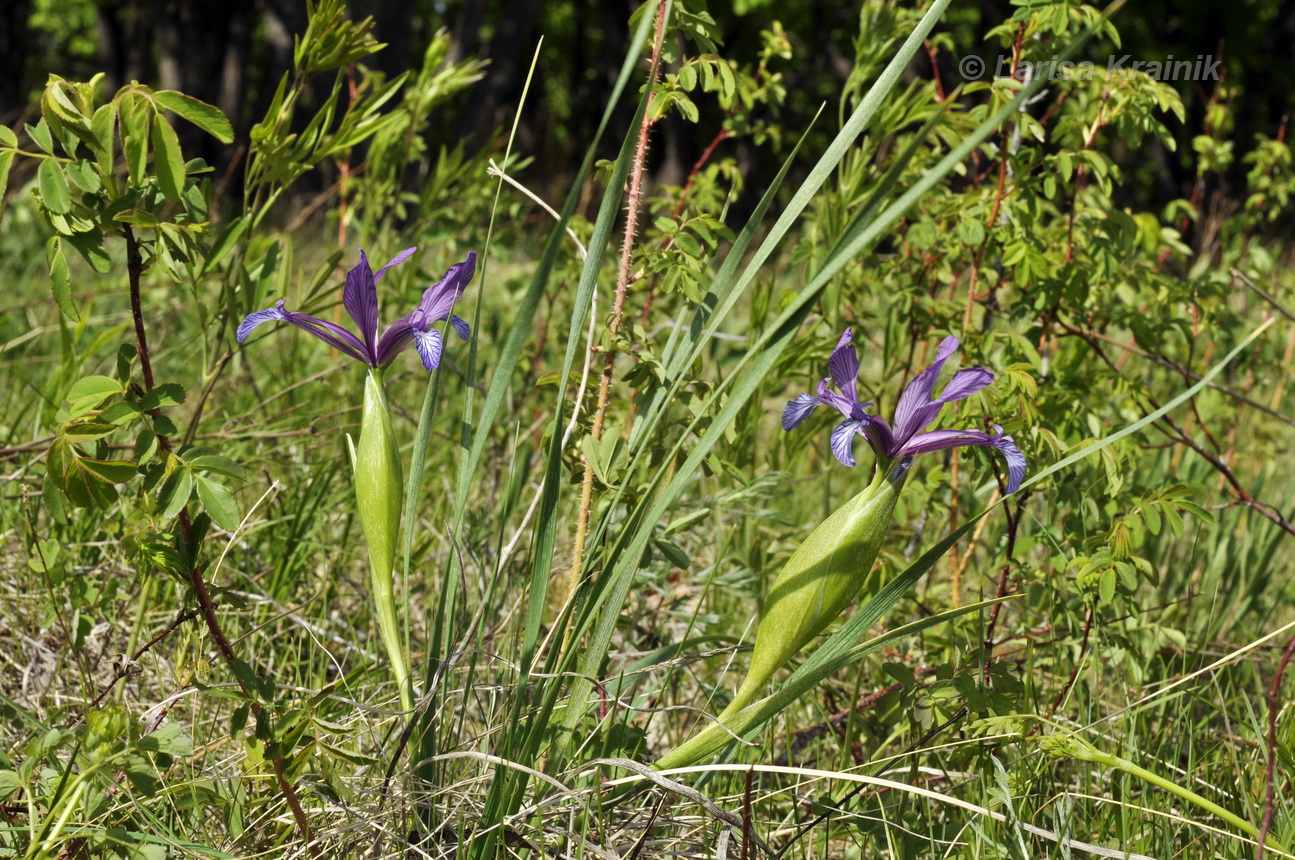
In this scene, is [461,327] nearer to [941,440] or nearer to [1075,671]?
[941,440]

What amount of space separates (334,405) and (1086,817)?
1729 mm

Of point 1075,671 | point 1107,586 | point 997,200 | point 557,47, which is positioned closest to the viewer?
point 1107,586

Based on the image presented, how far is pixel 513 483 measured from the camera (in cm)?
118

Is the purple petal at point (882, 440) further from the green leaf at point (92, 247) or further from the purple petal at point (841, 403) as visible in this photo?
the green leaf at point (92, 247)

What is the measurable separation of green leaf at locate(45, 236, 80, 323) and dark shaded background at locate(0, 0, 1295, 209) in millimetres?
5217

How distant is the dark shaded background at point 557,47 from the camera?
898 centimetres

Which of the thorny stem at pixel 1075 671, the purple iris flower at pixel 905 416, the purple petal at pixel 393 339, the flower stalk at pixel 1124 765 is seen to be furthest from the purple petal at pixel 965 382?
the purple petal at pixel 393 339

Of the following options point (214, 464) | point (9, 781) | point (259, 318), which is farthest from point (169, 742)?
point (259, 318)

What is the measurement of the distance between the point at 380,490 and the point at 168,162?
414mm

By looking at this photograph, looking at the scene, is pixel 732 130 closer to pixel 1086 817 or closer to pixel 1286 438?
pixel 1086 817

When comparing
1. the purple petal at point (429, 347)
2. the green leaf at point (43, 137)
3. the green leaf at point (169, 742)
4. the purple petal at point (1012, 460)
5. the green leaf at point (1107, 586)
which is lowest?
the green leaf at point (1107, 586)

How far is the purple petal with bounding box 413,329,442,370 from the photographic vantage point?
1148 mm

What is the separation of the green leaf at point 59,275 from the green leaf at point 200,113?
7.3 inches

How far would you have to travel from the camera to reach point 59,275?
1111mm
